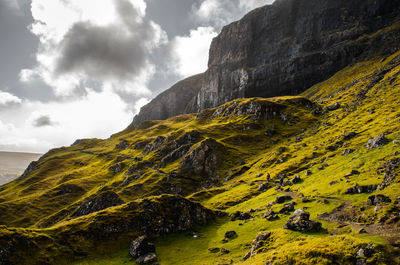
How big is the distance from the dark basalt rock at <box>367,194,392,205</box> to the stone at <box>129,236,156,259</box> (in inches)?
1612

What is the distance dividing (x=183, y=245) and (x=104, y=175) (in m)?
155

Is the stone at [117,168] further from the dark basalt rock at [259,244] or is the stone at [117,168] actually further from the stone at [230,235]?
the dark basalt rock at [259,244]

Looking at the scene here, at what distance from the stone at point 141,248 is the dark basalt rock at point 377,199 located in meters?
40.9

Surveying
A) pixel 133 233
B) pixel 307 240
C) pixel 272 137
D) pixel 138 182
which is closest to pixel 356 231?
pixel 307 240

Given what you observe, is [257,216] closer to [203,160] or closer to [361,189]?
[361,189]

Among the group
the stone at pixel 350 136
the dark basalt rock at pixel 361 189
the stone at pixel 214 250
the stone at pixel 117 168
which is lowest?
the stone at pixel 214 250

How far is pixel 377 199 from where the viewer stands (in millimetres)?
38969

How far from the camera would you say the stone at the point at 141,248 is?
147 ft

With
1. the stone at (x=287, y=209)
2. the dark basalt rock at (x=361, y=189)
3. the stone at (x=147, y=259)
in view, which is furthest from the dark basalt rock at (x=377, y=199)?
the stone at (x=147, y=259)

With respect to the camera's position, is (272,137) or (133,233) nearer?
(133,233)

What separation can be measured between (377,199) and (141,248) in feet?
143

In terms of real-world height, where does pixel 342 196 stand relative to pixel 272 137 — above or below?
below

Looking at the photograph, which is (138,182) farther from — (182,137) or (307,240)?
(307,240)

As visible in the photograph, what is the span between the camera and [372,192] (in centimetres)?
4488
